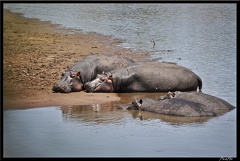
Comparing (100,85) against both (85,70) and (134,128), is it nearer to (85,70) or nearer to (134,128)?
(85,70)

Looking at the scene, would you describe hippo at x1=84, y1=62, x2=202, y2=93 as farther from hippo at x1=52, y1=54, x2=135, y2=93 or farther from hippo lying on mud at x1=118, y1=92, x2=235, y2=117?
hippo lying on mud at x1=118, y1=92, x2=235, y2=117

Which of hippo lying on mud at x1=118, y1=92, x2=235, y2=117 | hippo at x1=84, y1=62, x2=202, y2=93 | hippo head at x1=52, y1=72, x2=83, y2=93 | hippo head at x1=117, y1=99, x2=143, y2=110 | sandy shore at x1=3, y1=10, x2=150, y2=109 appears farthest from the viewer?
hippo at x1=84, y1=62, x2=202, y2=93

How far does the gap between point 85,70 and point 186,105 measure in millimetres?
3820

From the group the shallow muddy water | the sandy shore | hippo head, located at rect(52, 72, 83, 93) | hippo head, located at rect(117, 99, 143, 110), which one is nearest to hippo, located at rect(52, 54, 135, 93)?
hippo head, located at rect(52, 72, 83, 93)

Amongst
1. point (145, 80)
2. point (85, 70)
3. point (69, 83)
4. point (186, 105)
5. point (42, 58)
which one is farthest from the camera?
point (42, 58)

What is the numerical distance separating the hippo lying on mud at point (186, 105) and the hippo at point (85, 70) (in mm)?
1998

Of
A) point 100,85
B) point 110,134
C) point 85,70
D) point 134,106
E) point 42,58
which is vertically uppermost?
point 42,58

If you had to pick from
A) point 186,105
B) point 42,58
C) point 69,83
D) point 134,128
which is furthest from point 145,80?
point 42,58

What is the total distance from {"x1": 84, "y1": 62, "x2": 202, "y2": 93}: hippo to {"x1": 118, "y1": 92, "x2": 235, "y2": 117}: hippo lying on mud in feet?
5.13

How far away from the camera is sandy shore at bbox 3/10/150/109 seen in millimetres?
11328

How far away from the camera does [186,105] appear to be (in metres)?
9.90

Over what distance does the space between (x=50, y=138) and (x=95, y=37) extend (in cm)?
1337

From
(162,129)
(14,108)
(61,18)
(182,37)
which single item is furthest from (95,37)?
(162,129)

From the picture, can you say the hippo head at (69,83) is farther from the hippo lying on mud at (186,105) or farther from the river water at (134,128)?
the hippo lying on mud at (186,105)
